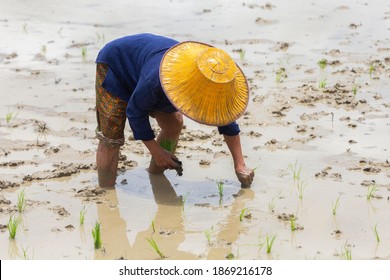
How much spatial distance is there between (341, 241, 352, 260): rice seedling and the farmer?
0.94m

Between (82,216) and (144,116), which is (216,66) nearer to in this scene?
(144,116)

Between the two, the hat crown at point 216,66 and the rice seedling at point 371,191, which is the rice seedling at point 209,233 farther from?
the rice seedling at point 371,191

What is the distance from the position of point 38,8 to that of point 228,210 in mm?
5577

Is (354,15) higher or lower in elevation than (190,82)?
lower

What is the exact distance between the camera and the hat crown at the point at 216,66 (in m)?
5.08

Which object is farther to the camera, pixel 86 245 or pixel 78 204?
pixel 78 204

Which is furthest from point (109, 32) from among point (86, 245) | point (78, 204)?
point (86, 245)

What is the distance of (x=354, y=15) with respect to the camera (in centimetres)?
992

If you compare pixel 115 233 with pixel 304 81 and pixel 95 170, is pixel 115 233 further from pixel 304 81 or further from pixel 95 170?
pixel 304 81

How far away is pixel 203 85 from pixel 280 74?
3.16 m

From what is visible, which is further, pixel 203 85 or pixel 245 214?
pixel 245 214

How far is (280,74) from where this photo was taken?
814 centimetres

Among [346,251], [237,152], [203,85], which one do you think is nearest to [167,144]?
[237,152]

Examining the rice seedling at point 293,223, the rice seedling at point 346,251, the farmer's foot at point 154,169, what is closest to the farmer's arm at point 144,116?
the farmer's foot at point 154,169
